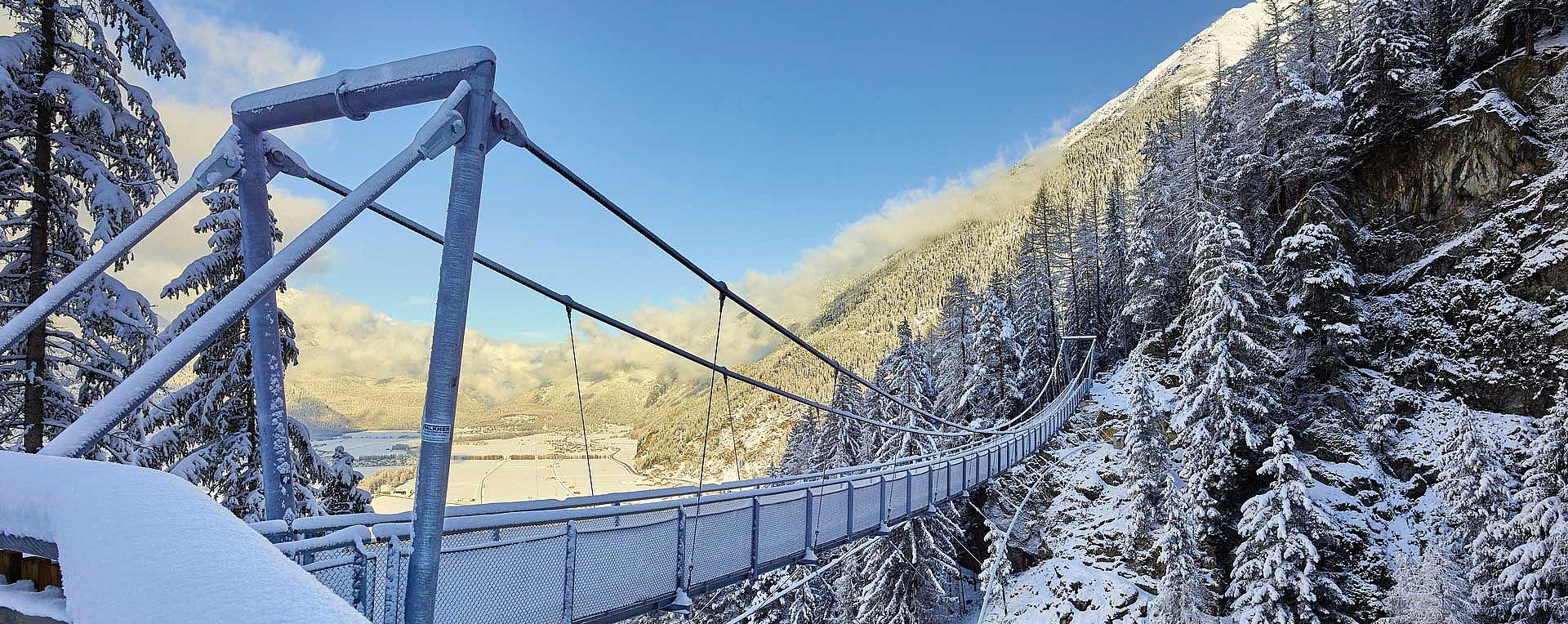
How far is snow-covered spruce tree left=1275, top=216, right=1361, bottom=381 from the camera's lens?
20203 millimetres

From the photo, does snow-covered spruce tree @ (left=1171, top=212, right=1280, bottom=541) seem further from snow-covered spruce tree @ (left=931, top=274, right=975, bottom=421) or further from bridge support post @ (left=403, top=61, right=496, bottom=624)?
bridge support post @ (left=403, top=61, right=496, bottom=624)

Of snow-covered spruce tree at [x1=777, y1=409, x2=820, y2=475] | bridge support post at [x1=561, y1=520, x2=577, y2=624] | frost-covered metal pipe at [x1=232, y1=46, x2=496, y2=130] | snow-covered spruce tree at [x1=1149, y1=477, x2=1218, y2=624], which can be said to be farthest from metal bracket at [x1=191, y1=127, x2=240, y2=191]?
snow-covered spruce tree at [x1=1149, y1=477, x2=1218, y2=624]

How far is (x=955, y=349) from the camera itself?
28203 millimetres

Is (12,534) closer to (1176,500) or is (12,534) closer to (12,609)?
(12,609)

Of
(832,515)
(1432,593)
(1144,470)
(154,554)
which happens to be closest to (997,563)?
(1144,470)

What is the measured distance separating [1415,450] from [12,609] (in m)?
25.6

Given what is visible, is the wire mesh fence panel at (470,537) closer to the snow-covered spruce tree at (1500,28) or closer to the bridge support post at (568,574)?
the bridge support post at (568,574)

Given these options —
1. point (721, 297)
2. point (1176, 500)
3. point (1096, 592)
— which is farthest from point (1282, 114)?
point (721, 297)

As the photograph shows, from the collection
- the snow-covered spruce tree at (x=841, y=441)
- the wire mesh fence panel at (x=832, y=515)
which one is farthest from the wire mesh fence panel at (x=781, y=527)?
the snow-covered spruce tree at (x=841, y=441)

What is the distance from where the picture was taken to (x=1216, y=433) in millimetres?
19281

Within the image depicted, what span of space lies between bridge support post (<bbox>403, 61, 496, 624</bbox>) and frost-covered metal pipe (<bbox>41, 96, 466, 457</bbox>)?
158 mm

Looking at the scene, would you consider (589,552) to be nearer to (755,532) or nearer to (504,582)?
(504,582)

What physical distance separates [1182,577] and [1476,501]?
6.14 m

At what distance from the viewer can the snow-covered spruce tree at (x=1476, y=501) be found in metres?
14.5
